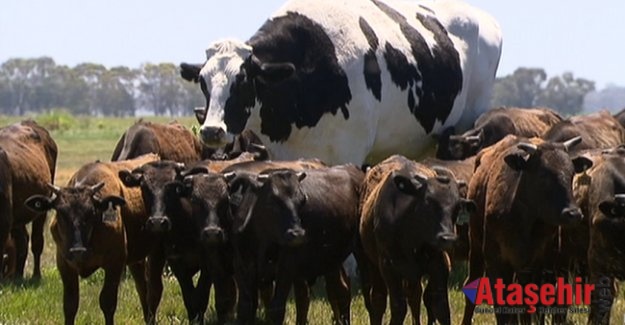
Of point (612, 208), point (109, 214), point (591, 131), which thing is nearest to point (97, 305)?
point (109, 214)

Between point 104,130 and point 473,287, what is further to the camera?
point 104,130

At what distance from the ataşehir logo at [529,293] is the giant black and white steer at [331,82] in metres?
3.40

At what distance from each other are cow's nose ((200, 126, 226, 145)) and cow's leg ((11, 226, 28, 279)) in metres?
3.62

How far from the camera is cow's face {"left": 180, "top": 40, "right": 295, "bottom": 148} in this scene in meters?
12.4

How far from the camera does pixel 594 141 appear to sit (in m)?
13.3

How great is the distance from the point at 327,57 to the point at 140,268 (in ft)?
11.1

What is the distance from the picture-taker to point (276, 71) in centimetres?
1298

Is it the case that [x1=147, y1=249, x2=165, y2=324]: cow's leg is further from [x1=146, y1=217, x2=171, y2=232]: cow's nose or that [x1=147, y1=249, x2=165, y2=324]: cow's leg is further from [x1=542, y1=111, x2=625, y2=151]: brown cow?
[x1=542, y1=111, x2=625, y2=151]: brown cow

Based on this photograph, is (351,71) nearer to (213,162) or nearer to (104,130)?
(213,162)

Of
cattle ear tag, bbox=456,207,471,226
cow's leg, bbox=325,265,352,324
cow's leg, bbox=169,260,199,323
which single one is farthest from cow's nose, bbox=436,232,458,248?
cow's leg, bbox=169,260,199,323

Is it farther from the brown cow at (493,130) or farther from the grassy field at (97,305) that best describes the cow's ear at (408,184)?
the brown cow at (493,130)

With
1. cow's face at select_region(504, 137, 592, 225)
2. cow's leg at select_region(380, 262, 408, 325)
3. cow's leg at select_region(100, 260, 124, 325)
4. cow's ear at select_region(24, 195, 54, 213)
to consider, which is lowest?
cow's leg at select_region(100, 260, 124, 325)

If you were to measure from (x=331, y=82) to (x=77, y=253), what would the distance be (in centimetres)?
463

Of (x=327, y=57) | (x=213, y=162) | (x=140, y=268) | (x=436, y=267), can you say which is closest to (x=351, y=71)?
(x=327, y=57)
